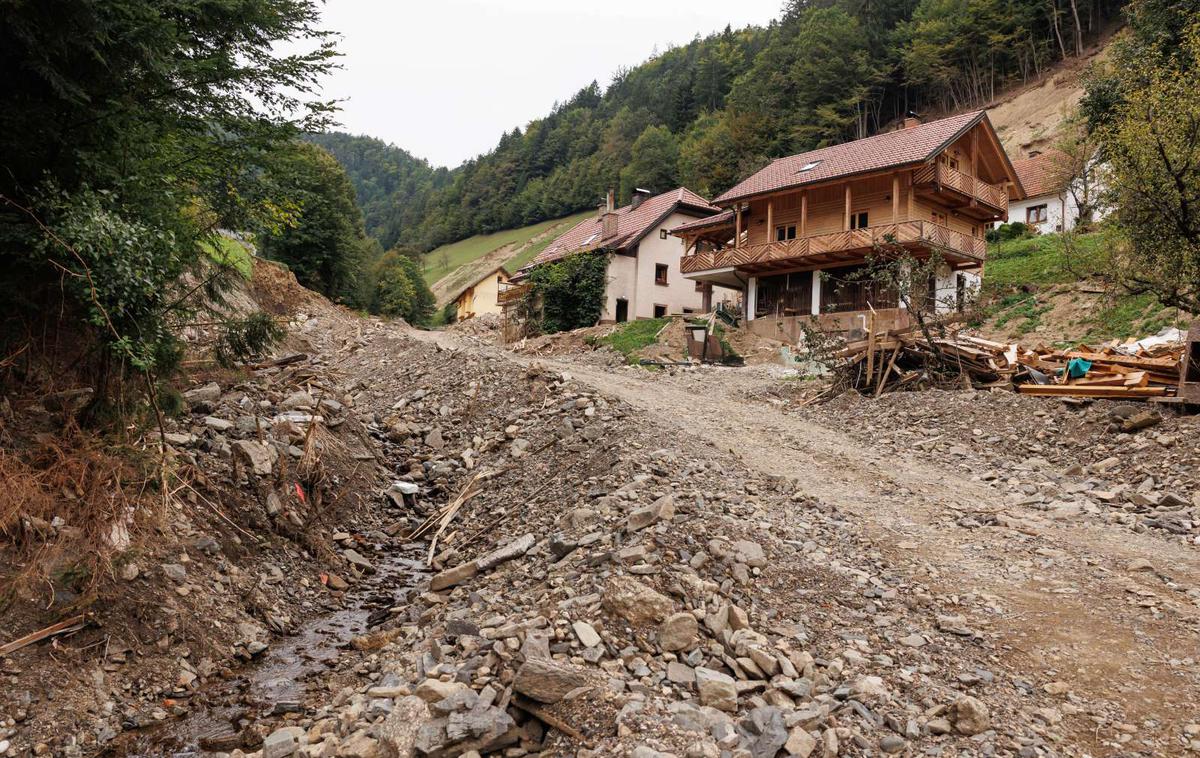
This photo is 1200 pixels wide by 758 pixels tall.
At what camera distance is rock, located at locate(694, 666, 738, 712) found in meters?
4.96

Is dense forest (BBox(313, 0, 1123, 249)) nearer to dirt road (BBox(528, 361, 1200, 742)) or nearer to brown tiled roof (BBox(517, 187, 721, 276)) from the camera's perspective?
brown tiled roof (BBox(517, 187, 721, 276))

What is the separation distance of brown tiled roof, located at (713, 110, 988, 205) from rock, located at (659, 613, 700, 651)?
26.3 metres

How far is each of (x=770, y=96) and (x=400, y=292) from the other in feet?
136

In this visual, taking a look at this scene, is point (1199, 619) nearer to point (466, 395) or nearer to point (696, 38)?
point (466, 395)

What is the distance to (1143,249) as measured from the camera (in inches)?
521

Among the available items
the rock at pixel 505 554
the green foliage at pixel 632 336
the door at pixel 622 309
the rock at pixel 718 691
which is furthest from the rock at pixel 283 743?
the door at pixel 622 309

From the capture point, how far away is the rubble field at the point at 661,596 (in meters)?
4.92

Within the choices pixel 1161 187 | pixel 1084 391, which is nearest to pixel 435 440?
pixel 1084 391

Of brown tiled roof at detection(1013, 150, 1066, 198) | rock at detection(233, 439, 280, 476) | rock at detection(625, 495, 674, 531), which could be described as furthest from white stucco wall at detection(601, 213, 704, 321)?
rock at detection(625, 495, 674, 531)

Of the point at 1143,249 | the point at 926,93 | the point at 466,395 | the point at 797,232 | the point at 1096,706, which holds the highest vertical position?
the point at 926,93

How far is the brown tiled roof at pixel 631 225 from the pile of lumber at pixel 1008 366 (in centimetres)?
2136

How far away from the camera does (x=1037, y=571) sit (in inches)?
279

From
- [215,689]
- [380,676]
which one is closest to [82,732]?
[215,689]

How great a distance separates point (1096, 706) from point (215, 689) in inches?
284
